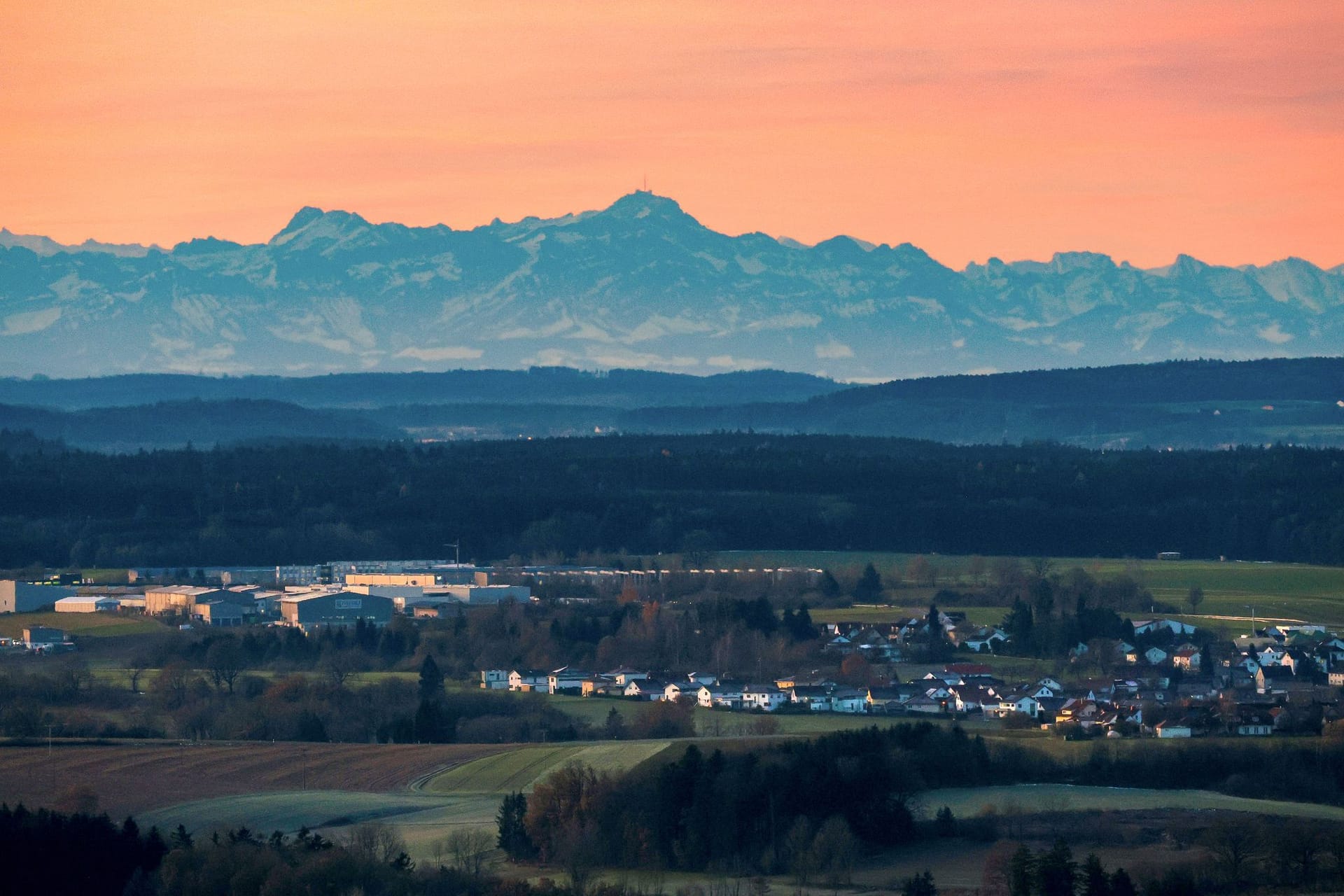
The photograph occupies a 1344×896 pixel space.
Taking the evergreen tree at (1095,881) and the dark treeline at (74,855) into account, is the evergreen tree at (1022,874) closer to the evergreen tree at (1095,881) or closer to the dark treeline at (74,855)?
the evergreen tree at (1095,881)

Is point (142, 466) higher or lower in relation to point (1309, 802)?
higher

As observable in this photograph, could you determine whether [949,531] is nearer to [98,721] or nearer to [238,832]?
[98,721]

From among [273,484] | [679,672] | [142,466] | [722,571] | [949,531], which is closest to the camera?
[679,672]

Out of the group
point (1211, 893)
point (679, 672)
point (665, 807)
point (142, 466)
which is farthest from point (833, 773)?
point (142, 466)

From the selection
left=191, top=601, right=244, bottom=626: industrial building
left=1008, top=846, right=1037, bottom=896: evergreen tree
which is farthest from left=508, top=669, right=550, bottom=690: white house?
left=1008, top=846, right=1037, bottom=896: evergreen tree

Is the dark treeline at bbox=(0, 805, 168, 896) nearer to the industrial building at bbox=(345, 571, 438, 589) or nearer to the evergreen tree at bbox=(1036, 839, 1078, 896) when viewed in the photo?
the evergreen tree at bbox=(1036, 839, 1078, 896)
